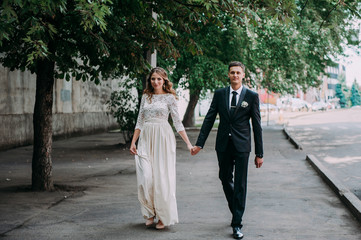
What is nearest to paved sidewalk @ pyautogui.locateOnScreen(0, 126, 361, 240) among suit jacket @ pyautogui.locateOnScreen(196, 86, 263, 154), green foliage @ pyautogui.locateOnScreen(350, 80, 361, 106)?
suit jacket @ pyautogui.locateOnScreen(196, 86, 263, 154)

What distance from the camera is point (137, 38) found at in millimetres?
9266

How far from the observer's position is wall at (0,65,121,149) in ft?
55.8

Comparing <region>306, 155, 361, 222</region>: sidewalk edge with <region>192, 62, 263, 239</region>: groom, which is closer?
<region>192, 62, 263, 239</region>: groom

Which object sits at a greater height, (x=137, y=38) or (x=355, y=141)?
(x=137, y=38)

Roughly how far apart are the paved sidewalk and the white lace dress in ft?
0.94

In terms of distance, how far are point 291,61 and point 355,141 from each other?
5074 millimetres

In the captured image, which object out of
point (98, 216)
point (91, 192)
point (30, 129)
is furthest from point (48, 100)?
point (30, 129)

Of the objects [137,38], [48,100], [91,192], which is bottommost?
[91,192]

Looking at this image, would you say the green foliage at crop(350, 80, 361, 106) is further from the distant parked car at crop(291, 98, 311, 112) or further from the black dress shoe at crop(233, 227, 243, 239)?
the black dress shoe at crop(233, 227, 243, 239)

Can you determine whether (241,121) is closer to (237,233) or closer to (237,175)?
(237,175)

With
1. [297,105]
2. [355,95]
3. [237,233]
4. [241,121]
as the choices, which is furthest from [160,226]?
[355,95]

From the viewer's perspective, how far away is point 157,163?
6.13 meters

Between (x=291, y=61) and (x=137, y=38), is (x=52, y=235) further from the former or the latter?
(x=291, y=61)

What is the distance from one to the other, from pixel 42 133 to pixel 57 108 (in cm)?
1287
